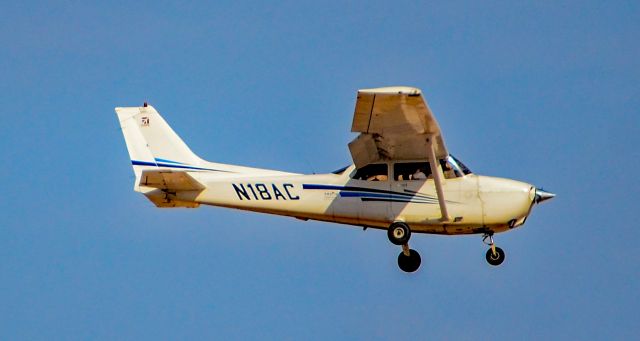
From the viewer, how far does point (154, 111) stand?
2491cm

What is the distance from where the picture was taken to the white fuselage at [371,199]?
22328 millimetres

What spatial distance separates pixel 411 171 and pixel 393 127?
4.43 feet

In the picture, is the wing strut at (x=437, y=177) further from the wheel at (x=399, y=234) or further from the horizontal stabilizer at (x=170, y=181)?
the horizontal stabilizer at (x=170, y=181)

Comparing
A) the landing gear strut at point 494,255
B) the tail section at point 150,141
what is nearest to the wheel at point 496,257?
the landing gear strut at point 494,255

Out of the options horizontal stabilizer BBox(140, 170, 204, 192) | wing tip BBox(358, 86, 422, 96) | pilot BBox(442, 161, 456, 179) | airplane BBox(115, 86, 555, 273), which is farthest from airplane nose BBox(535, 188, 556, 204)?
horizontal stabilizer BBox(140, 170, 204, 192)

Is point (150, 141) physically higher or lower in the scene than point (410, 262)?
higher

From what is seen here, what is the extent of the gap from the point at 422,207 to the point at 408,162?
841 mm

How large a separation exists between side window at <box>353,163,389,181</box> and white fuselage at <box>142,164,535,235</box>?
9 centimetres

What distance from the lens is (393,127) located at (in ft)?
71.1

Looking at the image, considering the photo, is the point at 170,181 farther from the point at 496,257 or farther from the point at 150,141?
the point at 496,257

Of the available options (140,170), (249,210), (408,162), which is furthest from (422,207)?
(140,170)

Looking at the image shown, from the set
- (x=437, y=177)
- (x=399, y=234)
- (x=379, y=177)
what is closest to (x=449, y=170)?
(x=437, y=177)

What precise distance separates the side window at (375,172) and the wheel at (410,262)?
1679 millimetres

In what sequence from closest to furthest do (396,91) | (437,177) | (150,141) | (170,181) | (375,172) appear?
(396,91) → (437,177) → (375,172) → (170,181) → (150,141)
